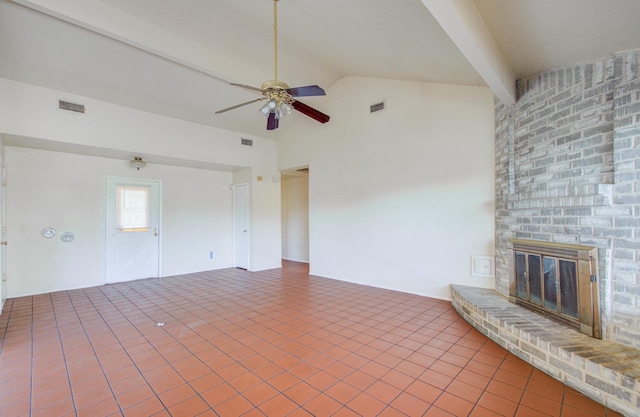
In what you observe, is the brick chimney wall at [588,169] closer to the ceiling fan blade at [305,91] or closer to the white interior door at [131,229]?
the ceiling fan blade at [305,91]

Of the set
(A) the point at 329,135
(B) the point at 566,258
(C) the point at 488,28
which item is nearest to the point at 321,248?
(A) the point at 329,135

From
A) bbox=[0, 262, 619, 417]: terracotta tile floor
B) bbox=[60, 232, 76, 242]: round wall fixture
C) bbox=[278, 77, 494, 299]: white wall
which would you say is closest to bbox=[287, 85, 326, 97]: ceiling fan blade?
bbox=[278, 77, 494, 299]: white wall

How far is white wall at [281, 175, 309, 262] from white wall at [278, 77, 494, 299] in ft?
5.80

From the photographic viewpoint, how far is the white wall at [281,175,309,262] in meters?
8.09

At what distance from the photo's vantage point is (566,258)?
2695 mm

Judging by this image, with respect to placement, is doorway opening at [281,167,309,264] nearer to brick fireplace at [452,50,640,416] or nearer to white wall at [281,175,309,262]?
white wall at [281,175,309,262]

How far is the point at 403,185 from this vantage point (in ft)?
15.8

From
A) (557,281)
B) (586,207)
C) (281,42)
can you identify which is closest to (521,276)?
(557,281)

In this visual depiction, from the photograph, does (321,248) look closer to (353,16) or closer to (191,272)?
(191,272)

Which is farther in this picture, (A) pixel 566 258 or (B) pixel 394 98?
(B) pixel 394 98

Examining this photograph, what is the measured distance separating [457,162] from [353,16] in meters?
2.43

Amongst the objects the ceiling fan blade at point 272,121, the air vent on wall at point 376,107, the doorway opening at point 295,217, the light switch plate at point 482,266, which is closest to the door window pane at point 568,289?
the light switch plate at point 482,266

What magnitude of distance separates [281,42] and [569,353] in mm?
4753

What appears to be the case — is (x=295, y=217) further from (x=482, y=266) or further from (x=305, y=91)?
(x=305, y=91)
